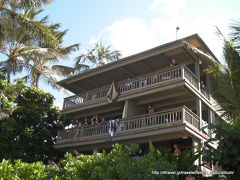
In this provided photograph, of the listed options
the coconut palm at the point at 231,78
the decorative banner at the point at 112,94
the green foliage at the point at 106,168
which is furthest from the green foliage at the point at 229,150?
the decorative banner at the point at 112,94

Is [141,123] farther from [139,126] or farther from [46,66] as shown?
[46,66]

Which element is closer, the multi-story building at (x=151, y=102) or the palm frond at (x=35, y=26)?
the multi-story building at (x=151, y=102)

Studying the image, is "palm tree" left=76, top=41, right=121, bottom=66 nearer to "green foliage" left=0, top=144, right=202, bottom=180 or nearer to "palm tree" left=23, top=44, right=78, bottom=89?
"palm tree" left=23, top=44, right=78, bottom=89

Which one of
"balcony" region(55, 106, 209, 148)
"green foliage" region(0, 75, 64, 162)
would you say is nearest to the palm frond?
"green foliage" region(0, 75, 64, 162)

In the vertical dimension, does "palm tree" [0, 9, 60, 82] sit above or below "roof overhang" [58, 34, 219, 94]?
above

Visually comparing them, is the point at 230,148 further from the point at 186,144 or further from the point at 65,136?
the point at 65,136

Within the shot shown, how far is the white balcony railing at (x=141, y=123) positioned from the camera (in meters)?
15.0

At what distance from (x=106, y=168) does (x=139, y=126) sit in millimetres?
7290

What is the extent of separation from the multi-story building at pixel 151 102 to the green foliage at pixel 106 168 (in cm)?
479

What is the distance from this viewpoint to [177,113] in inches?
591

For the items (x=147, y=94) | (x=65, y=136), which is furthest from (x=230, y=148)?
(x=65, y=136)

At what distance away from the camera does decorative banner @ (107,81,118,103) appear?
18.4m

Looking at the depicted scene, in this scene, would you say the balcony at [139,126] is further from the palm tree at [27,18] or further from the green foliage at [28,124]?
the palm tree at [27,18]

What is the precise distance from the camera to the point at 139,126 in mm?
16281
